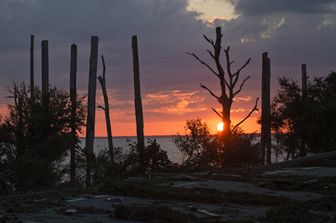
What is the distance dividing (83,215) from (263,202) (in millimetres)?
3929

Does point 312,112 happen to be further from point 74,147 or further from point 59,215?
point 59,215

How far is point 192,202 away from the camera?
11.7 metres

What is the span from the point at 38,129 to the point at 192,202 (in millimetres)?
19398

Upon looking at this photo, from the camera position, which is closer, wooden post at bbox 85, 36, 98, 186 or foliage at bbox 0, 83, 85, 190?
foliage at bbox 0, 83, 85, 190

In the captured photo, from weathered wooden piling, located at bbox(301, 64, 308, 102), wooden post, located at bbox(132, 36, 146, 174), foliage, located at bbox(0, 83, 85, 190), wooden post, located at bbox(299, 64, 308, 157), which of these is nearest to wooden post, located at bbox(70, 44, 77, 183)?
foliage, located at bbox(0, 83, 85, 190)

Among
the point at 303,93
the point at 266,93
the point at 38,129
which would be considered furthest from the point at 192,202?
the point at 303,93

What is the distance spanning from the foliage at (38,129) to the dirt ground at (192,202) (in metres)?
13.2

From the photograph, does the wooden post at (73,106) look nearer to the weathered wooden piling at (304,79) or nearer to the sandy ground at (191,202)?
the sandy ground at (191,202)

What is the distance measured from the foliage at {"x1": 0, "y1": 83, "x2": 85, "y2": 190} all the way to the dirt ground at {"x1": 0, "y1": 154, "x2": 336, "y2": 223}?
13.2 metres

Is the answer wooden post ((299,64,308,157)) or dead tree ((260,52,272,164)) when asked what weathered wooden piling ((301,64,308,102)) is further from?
dead tree ((260,52,272,164))

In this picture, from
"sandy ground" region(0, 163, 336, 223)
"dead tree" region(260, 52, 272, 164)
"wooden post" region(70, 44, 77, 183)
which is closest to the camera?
"sandy ground" region(0, 163, 336, 223)

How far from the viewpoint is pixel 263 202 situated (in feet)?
39.3

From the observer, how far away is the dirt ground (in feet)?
31.4

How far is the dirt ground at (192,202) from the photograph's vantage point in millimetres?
9570
